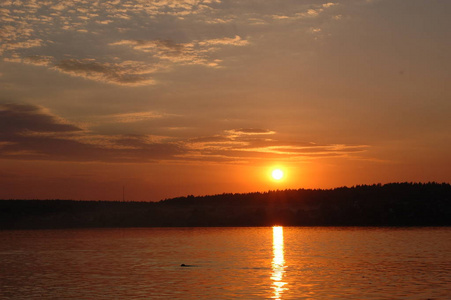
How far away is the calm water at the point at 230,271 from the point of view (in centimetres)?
3597

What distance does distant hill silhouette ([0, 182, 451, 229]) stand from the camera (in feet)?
465

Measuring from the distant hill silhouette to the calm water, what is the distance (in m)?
68.6

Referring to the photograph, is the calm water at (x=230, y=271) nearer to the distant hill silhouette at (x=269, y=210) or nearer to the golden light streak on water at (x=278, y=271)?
the golden light streak on water at (x=278, y=271)

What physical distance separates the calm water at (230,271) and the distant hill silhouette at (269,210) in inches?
2701

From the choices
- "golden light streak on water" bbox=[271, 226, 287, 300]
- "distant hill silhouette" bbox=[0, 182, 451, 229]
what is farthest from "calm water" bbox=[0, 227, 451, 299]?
"distant hill silhouette" bbox=[0, 182, 451, 229]

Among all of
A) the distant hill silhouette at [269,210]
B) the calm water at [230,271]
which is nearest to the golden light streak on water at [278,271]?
the calm water at [230,271]

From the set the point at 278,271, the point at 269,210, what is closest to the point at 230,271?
the point at 278,271

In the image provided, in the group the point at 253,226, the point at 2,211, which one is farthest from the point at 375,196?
the point at 2,211

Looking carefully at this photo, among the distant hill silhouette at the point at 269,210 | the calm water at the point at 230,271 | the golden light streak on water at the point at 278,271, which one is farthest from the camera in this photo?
the distant hill silhouette at the point at 269,210

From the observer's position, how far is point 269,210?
149625 millimetres

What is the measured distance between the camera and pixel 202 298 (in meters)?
33.9

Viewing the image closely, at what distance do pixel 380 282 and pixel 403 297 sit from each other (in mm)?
6472

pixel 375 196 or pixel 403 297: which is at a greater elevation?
pixel 375 196

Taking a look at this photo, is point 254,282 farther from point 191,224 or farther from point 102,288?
point 191,224
